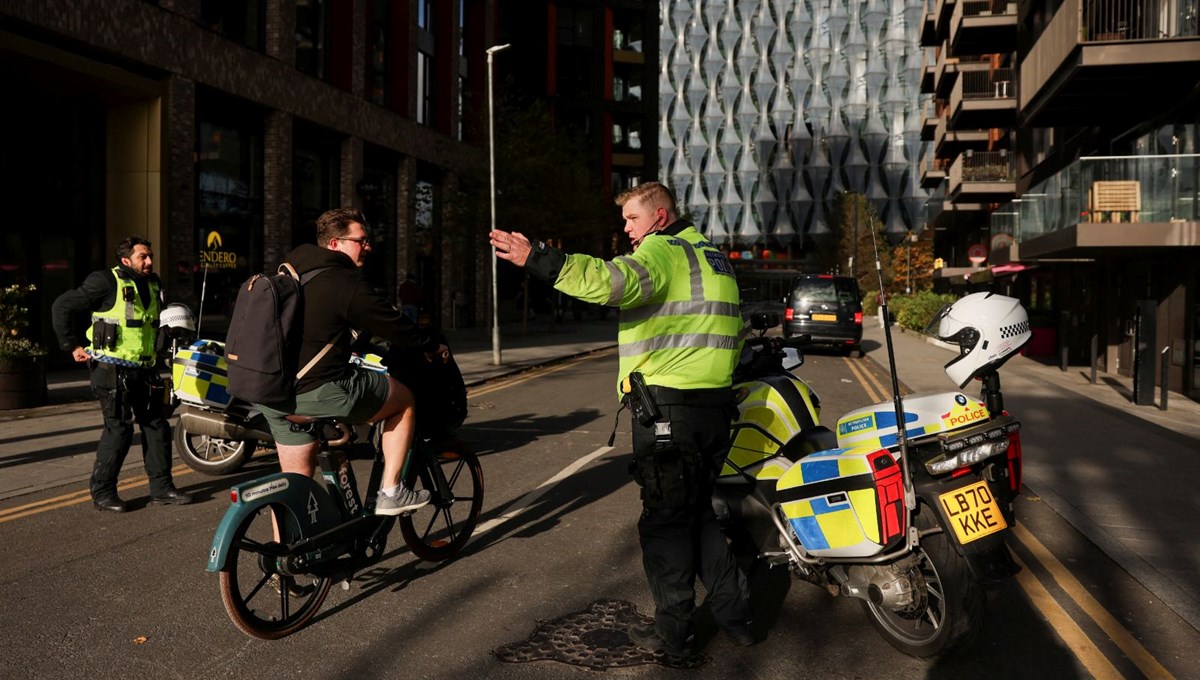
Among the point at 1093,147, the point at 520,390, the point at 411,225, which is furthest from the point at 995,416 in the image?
the point at 411,225

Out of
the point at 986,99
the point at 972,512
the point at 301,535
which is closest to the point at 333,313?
the point at 301,535

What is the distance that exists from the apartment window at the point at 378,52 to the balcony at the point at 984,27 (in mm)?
19165

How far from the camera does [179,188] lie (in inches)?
738

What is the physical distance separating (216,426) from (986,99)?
3174cm

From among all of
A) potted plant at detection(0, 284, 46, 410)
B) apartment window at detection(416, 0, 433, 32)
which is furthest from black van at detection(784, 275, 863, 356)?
apartment window at detection(416, 0, 433, 32)

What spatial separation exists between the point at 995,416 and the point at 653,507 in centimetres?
169

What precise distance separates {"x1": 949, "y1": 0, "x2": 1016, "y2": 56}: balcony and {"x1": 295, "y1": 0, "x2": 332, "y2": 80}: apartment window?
67.7ft

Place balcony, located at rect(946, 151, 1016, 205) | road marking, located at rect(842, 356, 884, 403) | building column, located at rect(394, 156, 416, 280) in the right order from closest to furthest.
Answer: road marking, located at rect(842, 356, 884, 403), building column, located at rect(394, 156, 416, 280), balcony, located at rect(946, 151, 1016, 205)

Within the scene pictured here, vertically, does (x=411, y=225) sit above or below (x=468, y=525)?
above

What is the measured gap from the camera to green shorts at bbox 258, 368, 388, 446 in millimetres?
4184

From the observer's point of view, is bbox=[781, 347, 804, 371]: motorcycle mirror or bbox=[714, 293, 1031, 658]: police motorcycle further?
bbox=[781, 347, 804, 371]: motorcycle mirror

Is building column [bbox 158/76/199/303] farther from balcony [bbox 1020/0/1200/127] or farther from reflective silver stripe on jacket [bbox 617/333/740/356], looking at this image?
balcony [bbox 1020/0/1200/127]

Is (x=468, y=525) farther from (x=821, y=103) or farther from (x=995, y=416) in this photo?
(x=821, y=103)

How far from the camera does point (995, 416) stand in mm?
4160
